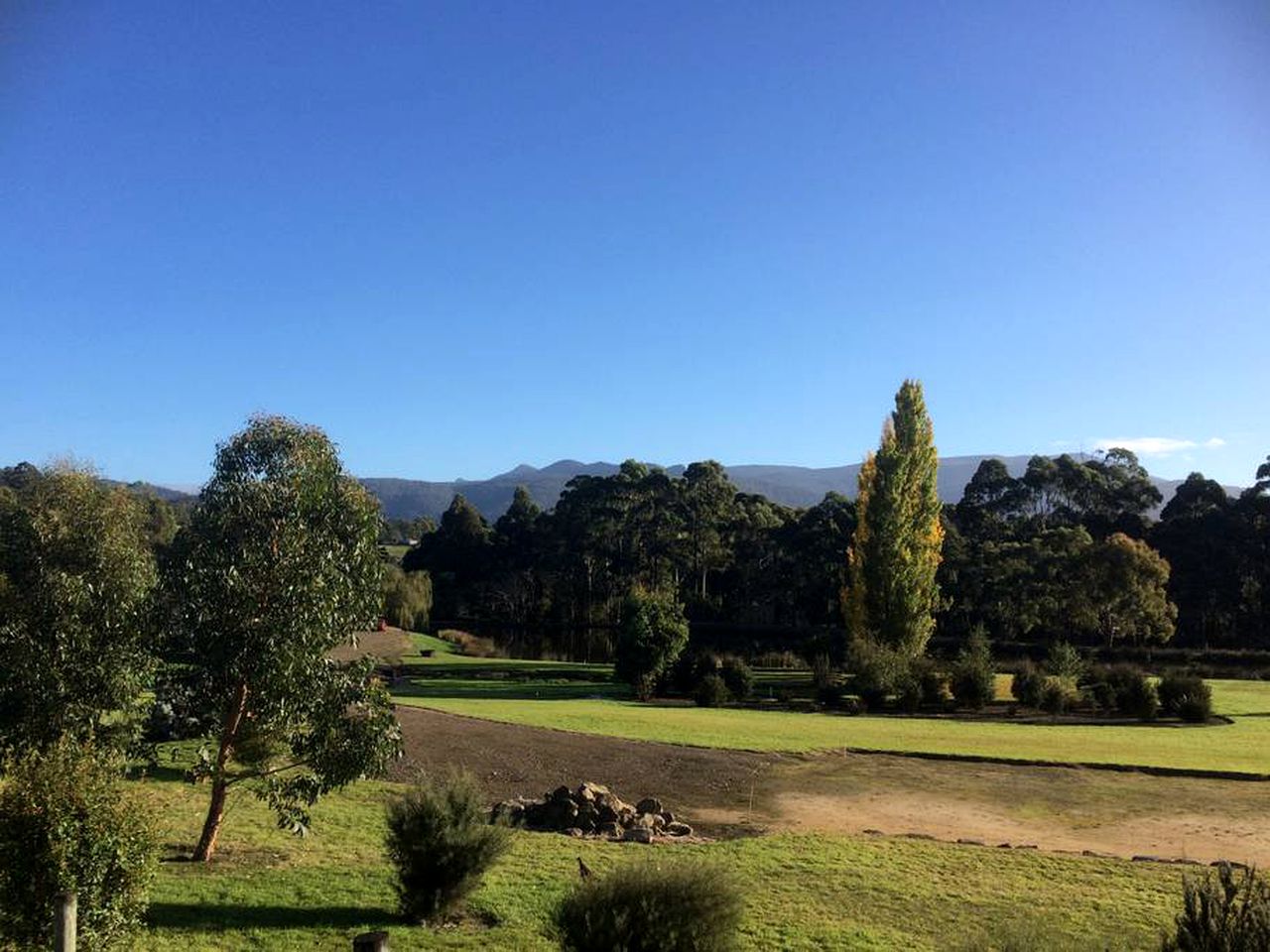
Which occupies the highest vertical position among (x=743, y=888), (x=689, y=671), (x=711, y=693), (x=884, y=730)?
(x=743, y=888)

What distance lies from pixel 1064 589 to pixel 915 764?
32673 mm

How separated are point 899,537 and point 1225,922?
3998cm

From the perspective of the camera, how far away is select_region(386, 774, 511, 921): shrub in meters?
9.62

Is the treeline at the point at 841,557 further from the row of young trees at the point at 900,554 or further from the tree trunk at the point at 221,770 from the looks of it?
the tree trunk at the point at 221,770

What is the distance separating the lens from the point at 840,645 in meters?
46.0

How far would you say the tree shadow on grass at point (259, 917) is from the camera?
9346 millimetres

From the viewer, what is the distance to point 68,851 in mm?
6809

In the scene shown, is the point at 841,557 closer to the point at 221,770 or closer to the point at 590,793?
the point at 590,793

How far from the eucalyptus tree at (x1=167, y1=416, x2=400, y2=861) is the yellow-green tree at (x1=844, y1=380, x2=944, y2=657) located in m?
34.2

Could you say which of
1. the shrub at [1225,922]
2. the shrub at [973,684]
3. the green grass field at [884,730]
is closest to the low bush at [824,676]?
the green grass field at [884,730]

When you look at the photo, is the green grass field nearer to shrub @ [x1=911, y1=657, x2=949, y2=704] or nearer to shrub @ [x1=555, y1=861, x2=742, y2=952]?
shrub @ [x1=911, y1=657, x2=949, y2=704]

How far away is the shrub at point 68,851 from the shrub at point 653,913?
3467mm

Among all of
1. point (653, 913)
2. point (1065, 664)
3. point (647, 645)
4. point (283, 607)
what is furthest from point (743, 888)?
point (1065, 664)

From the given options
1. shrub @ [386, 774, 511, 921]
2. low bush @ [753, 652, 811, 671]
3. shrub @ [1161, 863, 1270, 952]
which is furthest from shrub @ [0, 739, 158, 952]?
low bush @ [753, 652, 811, 671]
